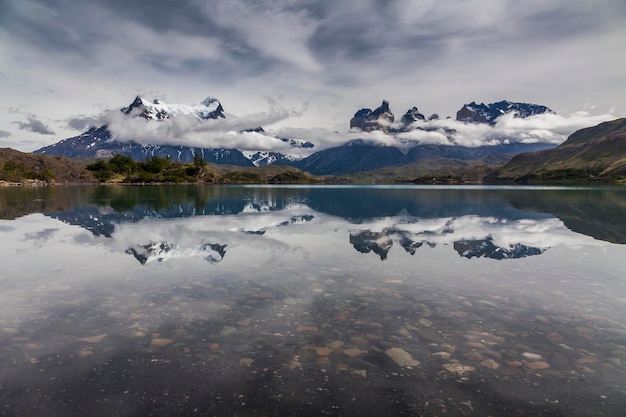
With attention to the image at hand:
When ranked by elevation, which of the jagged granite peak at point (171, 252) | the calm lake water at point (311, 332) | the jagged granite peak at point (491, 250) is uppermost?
the jagged granite peak at point (171, 252)

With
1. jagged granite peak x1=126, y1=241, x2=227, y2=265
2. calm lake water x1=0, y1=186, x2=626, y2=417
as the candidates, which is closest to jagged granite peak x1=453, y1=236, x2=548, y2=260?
calm lake water x1=0, y1=186, x2=626, y2=417

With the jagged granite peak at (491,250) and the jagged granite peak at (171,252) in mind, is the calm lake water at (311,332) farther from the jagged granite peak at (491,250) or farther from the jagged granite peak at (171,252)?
the jagged granite peak at (491,250)

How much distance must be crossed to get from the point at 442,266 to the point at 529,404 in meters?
18.2

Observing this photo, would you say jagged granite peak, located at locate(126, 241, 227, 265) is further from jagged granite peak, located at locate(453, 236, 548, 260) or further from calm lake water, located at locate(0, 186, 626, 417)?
jagged granite peak, located at locate(453, 236, 548, 260)

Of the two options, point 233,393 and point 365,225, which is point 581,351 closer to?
point 233,393

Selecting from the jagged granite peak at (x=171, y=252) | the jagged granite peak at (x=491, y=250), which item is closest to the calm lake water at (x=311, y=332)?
the jagged granite peak at (x=171, y=252)

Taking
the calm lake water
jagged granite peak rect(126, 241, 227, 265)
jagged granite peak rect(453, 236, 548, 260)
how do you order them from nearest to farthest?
1. the calm lake water
2. jagged granite peak rect(126, 241, 227, 265)
3. jagged granite peak rect(453, 236, 548, 260)

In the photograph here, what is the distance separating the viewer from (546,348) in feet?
49.9

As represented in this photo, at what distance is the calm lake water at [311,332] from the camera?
11602mm

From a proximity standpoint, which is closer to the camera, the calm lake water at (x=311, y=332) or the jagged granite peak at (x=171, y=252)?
the calm lake water at (x=311, y=332)

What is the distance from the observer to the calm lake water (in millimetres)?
11602

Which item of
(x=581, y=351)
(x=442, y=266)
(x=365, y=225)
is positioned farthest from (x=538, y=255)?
(x=365, y=225)

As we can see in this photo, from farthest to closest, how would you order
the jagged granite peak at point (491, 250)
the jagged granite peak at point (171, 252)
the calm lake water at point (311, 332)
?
the jagged granite peak at point (491, 250) < the jagged granite peak at point (171, 252) < the calm lake water at point (311, 332)

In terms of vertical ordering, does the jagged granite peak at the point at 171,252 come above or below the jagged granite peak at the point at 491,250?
above
